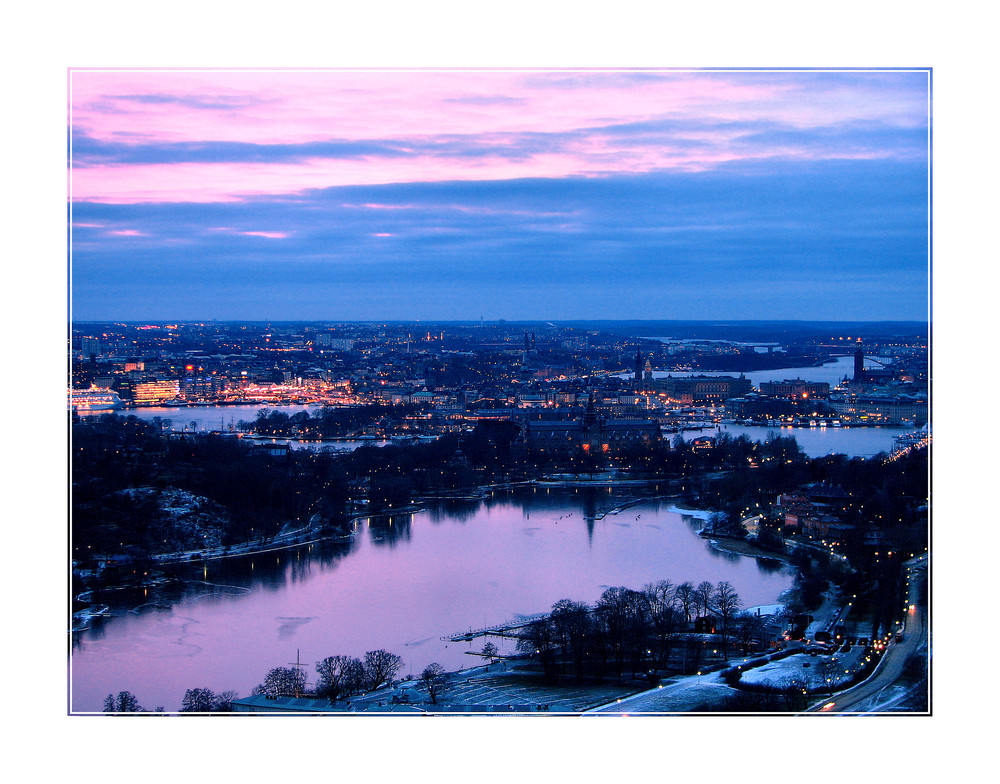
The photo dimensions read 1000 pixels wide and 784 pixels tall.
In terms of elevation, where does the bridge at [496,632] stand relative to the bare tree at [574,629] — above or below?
below

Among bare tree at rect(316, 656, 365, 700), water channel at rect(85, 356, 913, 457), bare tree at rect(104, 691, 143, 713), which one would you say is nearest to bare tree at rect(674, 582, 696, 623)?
bare tree at rect(316, 656, 365, 700)

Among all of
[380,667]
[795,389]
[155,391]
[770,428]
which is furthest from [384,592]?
[795,389]

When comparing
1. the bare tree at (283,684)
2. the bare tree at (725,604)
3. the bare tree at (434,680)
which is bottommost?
the bare tree at (434,680)

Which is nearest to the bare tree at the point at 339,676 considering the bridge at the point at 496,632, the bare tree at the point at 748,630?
the bridge at the point at 496,632

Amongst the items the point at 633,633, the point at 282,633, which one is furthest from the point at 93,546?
the point at 633,633

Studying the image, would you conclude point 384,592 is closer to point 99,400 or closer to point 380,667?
point 380,667

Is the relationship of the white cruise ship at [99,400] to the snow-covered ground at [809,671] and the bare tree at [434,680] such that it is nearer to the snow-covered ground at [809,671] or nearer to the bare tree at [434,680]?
the bare tree at [434,680]

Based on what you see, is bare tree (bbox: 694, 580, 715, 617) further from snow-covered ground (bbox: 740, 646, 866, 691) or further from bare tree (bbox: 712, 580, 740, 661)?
snow-covered ground (bbox: 740, 646, 866, 691)

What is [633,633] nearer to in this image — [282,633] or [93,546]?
[282,633]
